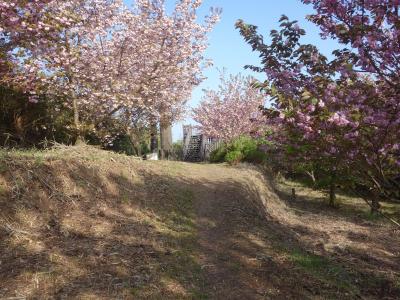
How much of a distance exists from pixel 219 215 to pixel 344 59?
468 cm

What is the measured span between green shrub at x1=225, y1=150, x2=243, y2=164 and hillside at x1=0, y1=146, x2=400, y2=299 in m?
6.91

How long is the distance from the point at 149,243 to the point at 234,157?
12029 mm

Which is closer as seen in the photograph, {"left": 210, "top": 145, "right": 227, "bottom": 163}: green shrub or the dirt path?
the dirt path

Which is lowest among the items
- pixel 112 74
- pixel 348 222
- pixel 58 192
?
pixel 348 222

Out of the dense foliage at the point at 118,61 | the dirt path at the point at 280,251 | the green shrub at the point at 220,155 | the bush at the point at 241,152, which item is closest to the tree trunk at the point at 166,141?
the green shrub at the point at 220,155

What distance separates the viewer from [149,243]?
6.29 metres

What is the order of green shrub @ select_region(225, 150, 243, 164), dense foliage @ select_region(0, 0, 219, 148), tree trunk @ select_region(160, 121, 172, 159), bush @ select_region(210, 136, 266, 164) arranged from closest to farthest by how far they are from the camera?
dense foliage @ select_region(0, 0, 219, 148) < green shrub @ select_region(225, 150, 243, 164) < bush @ select_region(210, 136, 266, 164) < tree trunk @ select_region(160, 121, 172, 159)

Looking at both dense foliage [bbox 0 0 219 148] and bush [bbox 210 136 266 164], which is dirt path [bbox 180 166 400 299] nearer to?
dense foliage [bbox 0 0 219 148]

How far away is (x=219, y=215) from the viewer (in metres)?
8.80

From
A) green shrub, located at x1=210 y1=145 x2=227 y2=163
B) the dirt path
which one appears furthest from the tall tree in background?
the dirt path

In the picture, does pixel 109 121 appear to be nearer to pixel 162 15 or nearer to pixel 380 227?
pixel 162 15

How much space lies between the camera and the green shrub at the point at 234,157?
17.7 meters

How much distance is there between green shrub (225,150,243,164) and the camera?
1771 cm

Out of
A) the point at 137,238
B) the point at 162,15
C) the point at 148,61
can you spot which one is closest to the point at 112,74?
the point at 148,61
